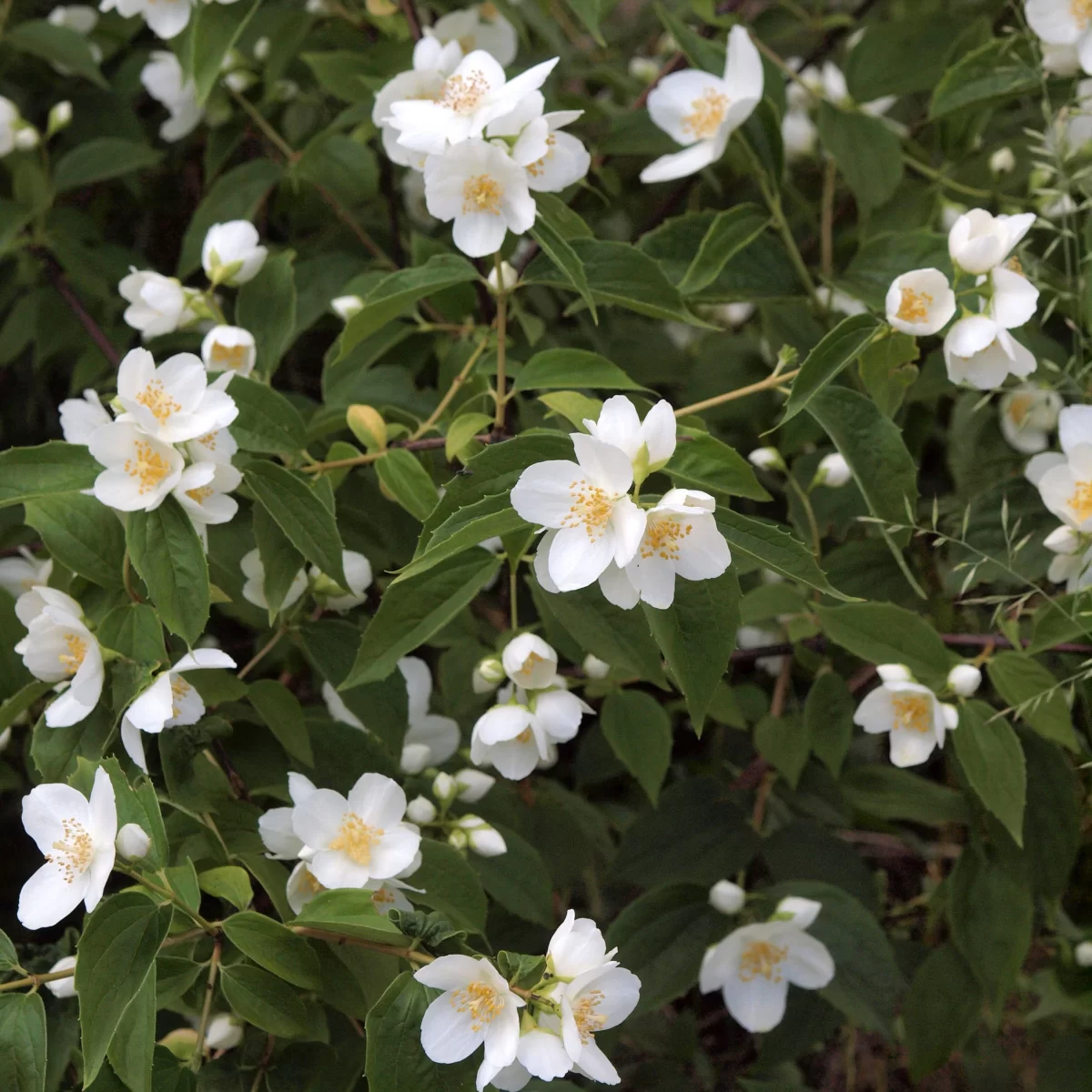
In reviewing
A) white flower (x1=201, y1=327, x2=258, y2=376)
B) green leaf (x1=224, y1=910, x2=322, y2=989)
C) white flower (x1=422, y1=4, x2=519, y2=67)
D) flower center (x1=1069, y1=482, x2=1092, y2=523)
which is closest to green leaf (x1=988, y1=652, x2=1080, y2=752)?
flower center (x1=1069, y1=482, x2=1092, y2=523)

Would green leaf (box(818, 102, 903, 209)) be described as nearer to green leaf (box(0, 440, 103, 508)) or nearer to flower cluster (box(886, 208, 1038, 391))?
flower cluster (box(886, 208, 1038, 391))

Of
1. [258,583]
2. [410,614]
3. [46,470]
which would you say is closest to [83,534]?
[46,470]

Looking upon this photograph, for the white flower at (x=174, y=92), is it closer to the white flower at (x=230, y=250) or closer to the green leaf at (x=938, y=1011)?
the white flower at (x=230, y=250)

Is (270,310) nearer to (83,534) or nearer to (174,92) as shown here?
(83,534)

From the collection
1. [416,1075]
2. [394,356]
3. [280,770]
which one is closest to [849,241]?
[394,356]

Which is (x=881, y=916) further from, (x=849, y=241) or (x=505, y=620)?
(x=849, y=241)
